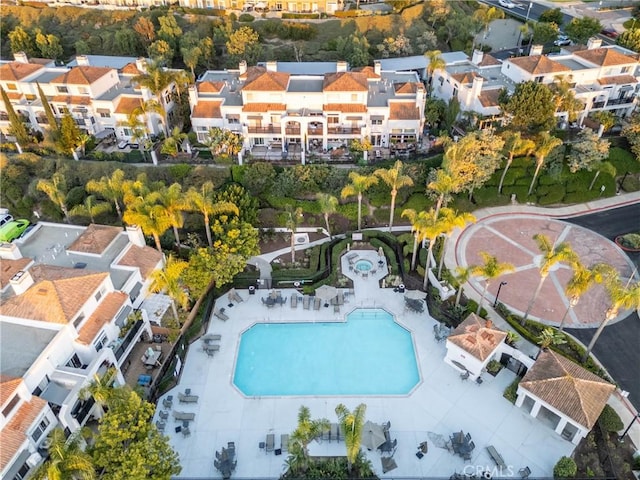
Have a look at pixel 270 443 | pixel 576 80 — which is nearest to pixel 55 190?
pixel 270 443

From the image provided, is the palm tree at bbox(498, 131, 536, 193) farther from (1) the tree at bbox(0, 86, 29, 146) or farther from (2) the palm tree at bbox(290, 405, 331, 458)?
(1) the tree at bbox(0, 86, 29, 146)

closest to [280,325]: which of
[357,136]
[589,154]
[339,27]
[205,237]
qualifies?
[205,237]

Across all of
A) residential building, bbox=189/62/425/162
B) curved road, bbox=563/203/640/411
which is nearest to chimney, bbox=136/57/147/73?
residential building, bbox=189/62/425/162

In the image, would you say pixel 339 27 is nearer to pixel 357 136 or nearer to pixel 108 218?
pixel 357 136

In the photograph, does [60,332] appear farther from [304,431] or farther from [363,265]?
[363,265]

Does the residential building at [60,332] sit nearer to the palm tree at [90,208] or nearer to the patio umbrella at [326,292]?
the palm tree at [90,208]

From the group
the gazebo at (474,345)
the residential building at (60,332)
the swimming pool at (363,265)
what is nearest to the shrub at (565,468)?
the gazebo at (474,345)

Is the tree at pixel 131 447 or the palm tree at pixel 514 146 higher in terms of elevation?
the palm tree at pixel 514 146
